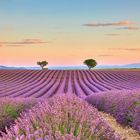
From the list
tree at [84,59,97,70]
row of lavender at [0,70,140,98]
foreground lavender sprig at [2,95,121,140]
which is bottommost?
foreground lavender sprig at [2,95,121,140]

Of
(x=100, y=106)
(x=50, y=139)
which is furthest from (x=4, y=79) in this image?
(x=50, y=139)

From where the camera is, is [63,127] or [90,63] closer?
[63,127]

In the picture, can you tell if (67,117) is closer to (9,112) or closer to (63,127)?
(63,127)

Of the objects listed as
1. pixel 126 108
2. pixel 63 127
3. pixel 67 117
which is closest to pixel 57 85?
pixel 126 108

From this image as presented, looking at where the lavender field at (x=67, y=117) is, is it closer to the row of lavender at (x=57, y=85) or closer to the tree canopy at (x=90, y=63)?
the row of lavender at (x=57, y=85)

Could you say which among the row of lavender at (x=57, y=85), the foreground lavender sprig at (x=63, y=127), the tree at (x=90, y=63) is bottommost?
the foreground lavender sprig at (x=63, y=127)

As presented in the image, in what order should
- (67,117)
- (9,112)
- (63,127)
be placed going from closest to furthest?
(63,127) < (67,117) < (9,112)

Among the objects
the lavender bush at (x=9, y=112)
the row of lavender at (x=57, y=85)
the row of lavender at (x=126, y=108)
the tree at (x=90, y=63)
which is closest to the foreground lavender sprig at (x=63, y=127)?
the lavender bush at (x=9, y=112)

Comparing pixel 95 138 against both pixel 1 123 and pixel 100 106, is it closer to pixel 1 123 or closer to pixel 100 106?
pixel 1 123

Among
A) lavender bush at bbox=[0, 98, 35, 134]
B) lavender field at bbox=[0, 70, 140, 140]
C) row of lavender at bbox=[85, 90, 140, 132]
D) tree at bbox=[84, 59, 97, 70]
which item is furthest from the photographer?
tree at bbox=[84, 59, 97, 70]

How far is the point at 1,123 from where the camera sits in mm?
10781

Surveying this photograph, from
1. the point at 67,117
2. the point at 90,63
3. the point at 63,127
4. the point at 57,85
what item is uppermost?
the point at 90,63

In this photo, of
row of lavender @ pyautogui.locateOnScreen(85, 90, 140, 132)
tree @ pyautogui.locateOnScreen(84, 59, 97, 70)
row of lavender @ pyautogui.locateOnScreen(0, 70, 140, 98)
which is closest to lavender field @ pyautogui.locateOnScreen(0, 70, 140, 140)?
row of lavender @ pyautogui.locateOnScreen(85, 90, 140, 132)

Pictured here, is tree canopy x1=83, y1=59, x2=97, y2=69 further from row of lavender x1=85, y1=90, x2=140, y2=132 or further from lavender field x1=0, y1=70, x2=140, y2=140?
row of lavender x1=85, y1=90, x2=140, y2=132
